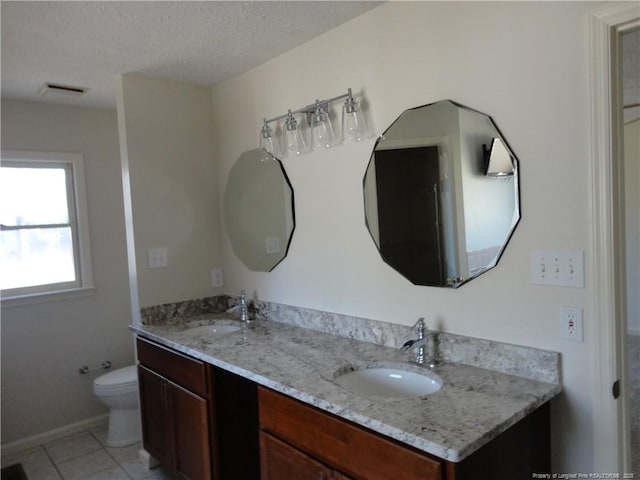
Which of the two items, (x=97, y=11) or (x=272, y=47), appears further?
(x=272, y=47)

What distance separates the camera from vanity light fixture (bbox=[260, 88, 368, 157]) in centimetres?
209

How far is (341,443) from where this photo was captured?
1.46 meters

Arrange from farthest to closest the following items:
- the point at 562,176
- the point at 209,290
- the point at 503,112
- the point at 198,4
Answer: the point at 209,290 → the point at 198,4 → the point at 503,112 → the point at 562,176

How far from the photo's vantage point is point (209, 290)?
9.96 ft

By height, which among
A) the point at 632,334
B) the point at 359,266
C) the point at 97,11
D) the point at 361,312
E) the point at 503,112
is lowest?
the point at 632,334

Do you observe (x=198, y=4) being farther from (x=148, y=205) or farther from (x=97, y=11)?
(x=148, y=205)

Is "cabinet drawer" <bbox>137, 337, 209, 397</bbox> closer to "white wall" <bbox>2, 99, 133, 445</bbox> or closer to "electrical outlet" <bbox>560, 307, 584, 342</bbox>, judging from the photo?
"white wall" <bbox>2, 99, 133, 445</bbox>

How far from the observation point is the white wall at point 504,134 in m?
1.49

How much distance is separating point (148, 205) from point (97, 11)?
115 cm

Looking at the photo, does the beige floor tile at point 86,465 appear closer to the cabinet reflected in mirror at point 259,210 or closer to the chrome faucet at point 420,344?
the cabinet reflected in mirror at point 259,210

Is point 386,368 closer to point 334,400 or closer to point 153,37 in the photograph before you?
point 334,400

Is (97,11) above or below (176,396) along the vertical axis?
above

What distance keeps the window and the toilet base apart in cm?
95

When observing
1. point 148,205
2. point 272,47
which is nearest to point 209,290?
point 148,205
